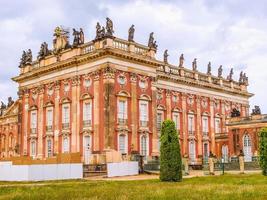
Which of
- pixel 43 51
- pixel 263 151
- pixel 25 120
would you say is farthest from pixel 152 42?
pixel 263 151

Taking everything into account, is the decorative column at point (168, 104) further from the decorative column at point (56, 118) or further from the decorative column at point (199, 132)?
the decorative column at point (56, 118)

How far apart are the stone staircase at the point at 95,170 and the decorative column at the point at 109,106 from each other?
11.5ft

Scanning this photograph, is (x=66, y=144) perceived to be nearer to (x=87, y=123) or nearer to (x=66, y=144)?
(x=66, y=144)

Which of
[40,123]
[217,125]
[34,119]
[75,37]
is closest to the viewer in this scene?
[75,37]

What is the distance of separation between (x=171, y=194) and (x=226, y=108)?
45.1 m

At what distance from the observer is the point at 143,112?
151ft

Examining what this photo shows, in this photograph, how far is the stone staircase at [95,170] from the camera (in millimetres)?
37553

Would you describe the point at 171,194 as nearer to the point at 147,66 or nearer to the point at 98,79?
the point at 98,79

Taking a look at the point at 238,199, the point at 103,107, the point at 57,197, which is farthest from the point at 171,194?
the point at 103,107

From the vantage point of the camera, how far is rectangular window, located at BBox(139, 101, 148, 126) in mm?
45688

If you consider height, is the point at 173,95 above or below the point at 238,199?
above

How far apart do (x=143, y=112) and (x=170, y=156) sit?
17.8 m

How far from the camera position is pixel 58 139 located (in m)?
46.9

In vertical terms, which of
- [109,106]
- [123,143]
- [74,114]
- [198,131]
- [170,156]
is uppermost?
[109,106]
